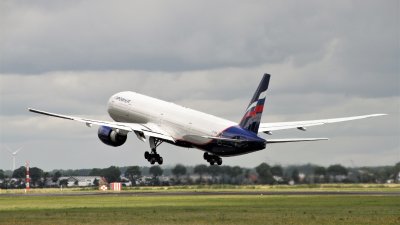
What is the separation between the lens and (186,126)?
108250 mm

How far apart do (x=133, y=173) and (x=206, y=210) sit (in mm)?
65709

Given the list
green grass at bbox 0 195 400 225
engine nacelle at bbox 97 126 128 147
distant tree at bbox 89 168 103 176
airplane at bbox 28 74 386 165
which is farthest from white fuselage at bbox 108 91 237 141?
distant tree at bbox 89 168 103 176

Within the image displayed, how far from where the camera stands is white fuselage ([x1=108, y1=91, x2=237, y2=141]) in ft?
345

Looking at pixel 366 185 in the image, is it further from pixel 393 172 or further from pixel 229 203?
pixel 229 203

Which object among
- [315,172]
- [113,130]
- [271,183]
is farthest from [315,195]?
[113,130]

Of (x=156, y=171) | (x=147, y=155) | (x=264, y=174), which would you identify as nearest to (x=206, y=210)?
(x=147, y=155)

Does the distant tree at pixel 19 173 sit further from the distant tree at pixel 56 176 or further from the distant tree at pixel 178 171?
the distant tree at pixel 178 171

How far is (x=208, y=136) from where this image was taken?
104 meters

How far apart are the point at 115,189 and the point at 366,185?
131 ft

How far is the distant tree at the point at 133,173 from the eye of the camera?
15350cm

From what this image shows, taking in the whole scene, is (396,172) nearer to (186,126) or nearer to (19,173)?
(186,126)

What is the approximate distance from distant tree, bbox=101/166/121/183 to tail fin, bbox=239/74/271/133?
190ft

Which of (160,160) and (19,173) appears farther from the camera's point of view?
Answer: (19,173)

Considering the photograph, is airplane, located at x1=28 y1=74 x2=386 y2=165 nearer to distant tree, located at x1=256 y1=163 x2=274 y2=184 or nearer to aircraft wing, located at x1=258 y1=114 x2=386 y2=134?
aircraft wing, located at x1=258 y1=114 x2=386 y2=134
